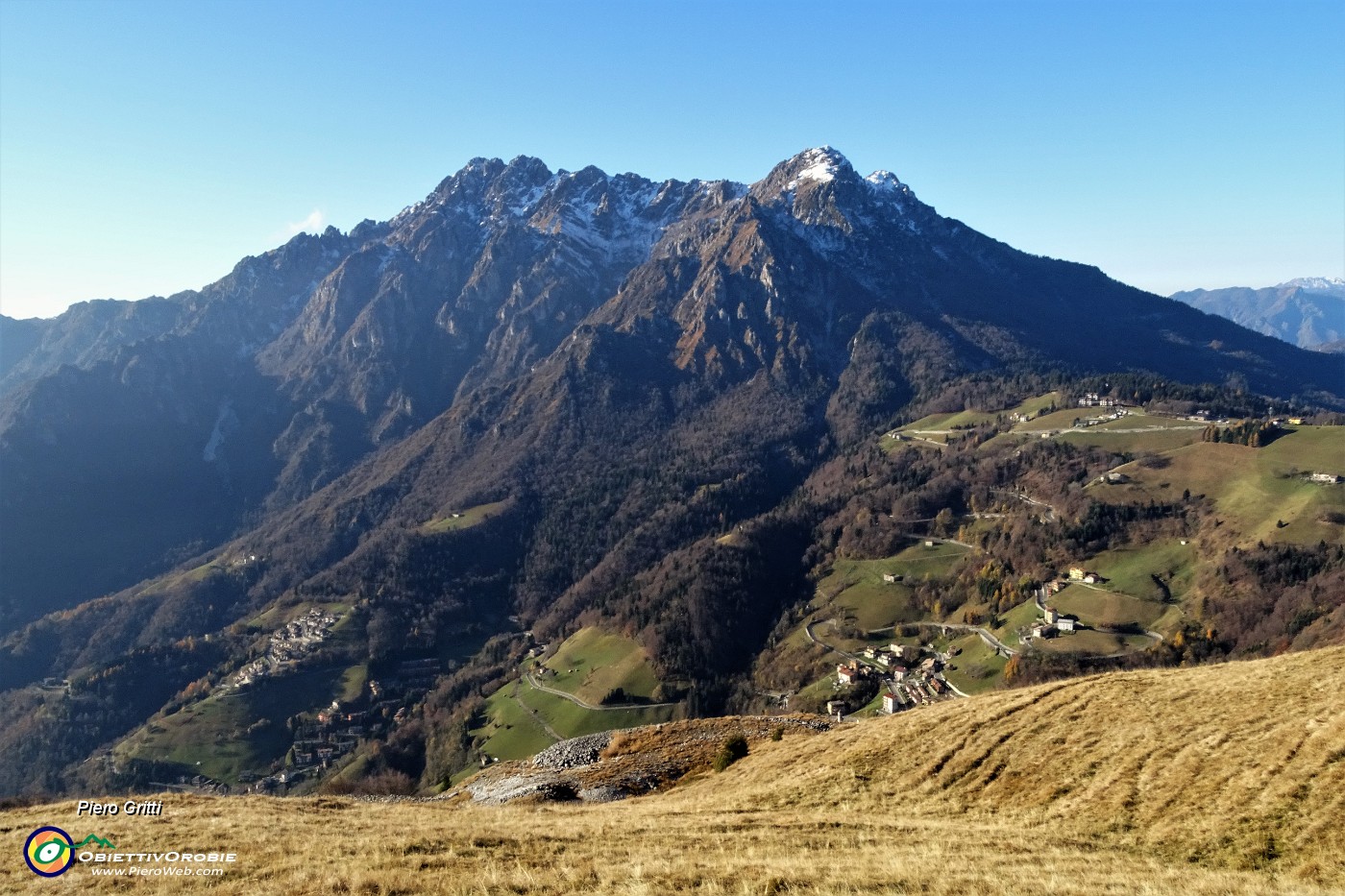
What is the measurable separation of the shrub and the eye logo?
39.5 meters

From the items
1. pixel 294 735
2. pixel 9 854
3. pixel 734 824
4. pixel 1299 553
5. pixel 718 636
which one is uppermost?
pixel 9 854

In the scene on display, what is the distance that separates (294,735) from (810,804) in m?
181

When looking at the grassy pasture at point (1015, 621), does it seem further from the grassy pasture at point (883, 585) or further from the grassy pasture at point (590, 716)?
the grassy pasture at point (590, 716)

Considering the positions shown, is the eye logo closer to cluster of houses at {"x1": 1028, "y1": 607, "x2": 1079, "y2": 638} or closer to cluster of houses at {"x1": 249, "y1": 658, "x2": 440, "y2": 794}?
cluster of houses at {"x1": 1028, "y1": 607, "x2": 1079, "y2": 638}

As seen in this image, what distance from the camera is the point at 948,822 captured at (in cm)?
2983

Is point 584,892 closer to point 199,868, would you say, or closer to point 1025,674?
point 199,868

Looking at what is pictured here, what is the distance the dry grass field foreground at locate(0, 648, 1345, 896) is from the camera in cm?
2014

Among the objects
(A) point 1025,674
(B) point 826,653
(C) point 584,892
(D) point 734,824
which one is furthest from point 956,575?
(C) point 584,892

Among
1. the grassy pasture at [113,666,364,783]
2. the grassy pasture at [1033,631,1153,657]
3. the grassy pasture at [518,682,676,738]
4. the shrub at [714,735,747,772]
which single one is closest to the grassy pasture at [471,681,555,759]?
the grassy pasture at [518,682,676,738]

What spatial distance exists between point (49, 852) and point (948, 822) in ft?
117

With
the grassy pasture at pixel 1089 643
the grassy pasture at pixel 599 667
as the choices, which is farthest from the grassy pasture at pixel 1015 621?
the grassy pasture at pixel 599 667

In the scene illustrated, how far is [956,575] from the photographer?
562 feet

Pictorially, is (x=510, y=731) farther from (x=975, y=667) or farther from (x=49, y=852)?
(x=49, y=852)

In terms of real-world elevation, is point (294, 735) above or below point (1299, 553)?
below
